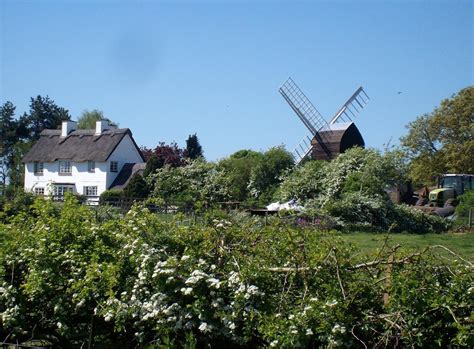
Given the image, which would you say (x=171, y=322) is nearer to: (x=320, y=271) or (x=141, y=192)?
(x=320, y=271)

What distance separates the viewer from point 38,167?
62719 mm

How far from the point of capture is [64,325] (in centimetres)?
620

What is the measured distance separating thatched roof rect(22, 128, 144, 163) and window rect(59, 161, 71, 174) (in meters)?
0.59

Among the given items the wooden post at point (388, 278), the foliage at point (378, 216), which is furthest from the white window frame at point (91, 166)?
the wooden post at point (388, 278)

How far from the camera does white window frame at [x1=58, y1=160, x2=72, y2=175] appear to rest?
6026 cm

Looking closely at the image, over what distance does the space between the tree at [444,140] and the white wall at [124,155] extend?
25259 millimetres

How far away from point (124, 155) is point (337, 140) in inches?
896

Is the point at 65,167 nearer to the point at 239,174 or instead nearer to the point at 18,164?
the point at 18,164

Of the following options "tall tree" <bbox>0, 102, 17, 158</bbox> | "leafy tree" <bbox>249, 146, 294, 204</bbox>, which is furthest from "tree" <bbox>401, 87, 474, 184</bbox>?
"tall tree" <bbox>0, 102, 17, 158</bbox>

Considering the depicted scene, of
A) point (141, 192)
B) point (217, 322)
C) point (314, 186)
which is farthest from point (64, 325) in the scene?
point (141, 192)

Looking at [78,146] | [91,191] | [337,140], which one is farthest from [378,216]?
[78,146]

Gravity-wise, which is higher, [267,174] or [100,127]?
[100,127]

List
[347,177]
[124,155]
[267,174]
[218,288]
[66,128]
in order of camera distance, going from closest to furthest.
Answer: [218,288]
[347,177]
[267,174]
[124,155]
[66,128]

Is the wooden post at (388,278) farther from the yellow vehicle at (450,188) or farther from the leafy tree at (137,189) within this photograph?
the leafy tree at (137,189)
